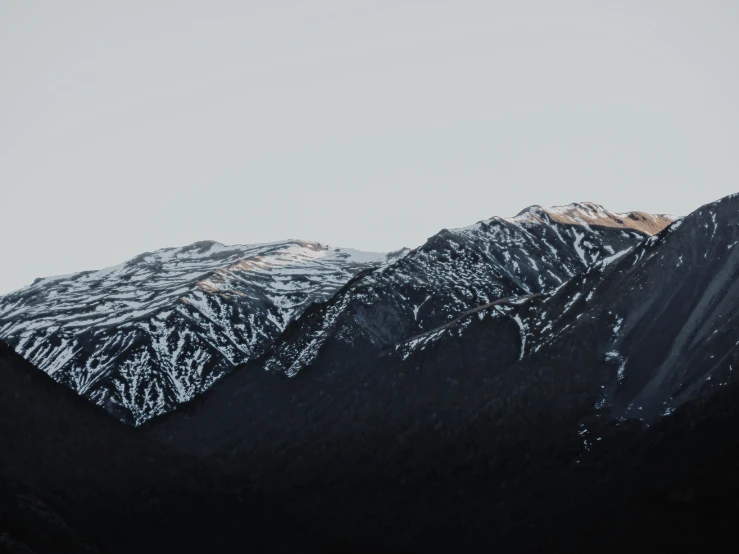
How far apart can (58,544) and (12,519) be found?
8.86m

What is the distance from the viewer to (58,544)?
7849 inches

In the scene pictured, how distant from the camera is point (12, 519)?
7776 inches
